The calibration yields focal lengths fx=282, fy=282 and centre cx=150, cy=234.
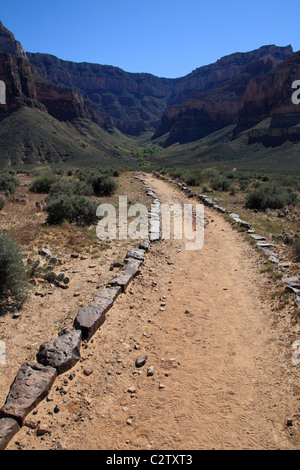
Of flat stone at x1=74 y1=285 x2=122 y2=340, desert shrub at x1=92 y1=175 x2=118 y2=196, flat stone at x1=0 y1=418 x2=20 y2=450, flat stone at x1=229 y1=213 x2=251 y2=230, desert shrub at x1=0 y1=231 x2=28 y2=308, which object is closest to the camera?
flat stone at x1=0 y1=418 x2=20 y2=450

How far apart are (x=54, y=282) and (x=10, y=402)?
3.21m

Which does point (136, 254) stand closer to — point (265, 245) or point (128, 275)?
point (128, 275)

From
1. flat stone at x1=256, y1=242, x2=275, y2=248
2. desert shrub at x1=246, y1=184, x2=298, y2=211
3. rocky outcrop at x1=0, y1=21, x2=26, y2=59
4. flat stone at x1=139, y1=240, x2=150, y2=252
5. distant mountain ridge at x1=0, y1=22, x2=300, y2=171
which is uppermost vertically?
rocky outcrop at x1=0, y1=21, x2=26, y2=59

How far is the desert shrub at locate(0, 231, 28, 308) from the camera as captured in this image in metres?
5.39

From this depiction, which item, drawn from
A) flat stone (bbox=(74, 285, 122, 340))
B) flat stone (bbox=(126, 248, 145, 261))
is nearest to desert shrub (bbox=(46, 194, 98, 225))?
flat stone (bbox=(126, 248, 145, 261))

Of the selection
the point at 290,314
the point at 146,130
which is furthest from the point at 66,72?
the point at 290,314

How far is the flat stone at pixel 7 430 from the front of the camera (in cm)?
306

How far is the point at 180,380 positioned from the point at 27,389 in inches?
82.4

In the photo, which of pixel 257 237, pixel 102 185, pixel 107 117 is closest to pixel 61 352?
pixel 257 237

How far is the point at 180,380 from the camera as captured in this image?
413 cm

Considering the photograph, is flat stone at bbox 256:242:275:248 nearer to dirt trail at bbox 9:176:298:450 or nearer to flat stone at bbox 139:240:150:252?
dirt trail at bbox 9:176:298:450

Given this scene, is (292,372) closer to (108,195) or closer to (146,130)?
(108,195)

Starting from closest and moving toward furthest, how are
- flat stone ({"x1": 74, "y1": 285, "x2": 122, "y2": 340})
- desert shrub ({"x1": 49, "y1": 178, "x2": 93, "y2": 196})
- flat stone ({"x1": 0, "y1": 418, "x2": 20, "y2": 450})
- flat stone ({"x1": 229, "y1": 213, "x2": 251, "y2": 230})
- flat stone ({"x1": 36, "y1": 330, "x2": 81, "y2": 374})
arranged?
flat stone ({"x1": 0, "y1": 418, "x2": 20, "y2": 450})
flat stone ({"x1": 36, "y1": 330, "x2": 81, "y2": 374})
flat stone ({"x1": 74, "y1": 285, "x2": 122, "y2": 340})
flat stone ({"x1": 229, "y1": 213, "x2": 251, "y2": 230})
desert shrub ({"x1": 49, "y1": 178, "x2": 93, "y2": 196})

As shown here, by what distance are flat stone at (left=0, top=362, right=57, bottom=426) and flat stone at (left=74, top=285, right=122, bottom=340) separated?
93 cm
